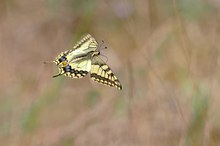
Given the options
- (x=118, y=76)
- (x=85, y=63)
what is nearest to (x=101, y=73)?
(x=85, y=63)

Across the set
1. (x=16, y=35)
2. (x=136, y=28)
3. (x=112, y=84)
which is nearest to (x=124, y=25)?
(x=136, y=28)

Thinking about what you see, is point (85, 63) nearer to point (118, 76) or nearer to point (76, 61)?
point (76, 61)

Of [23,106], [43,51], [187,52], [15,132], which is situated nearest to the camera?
[187,52]

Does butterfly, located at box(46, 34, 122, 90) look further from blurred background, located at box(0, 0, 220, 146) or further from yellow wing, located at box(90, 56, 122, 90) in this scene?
blurred background, located at box(0, 0, 220, 146)

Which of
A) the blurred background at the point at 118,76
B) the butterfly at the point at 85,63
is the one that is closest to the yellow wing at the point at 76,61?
the butterfly at the point at 85,63

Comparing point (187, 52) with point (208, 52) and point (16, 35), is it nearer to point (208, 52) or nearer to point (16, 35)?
point (208, 52)

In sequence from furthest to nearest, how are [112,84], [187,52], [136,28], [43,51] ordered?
[43,51] < [136,28] < [187,52] < [112,84]

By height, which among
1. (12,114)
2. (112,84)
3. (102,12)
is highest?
(102,12)
